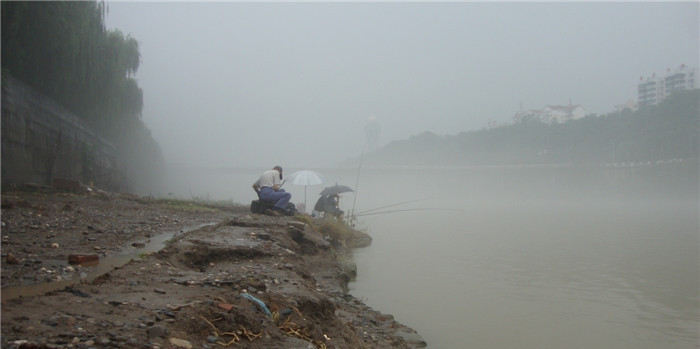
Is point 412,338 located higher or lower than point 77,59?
lower

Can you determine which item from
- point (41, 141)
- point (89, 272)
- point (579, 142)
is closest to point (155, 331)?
point (89, 272)

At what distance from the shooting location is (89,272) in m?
4.56

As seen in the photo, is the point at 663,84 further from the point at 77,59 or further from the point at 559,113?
the point at 77,59

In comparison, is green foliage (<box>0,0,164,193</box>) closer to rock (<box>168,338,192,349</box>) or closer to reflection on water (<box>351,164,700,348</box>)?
reflection on water (<box>351,164,700,348</box>)

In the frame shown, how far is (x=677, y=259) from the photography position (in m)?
12.3

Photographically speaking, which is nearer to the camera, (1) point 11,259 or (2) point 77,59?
(1) point 11,259

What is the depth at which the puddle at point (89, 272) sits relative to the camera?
3655mm

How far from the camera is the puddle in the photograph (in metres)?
3.66

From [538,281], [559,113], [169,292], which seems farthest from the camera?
[559,113]

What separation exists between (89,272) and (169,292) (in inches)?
56.5

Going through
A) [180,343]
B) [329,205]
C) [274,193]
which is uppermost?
[274,193]

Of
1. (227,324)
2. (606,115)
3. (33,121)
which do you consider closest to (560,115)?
(606,115)

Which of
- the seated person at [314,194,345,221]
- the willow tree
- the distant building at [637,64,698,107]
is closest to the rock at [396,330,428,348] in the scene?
the seated person at [314,194,345,221]

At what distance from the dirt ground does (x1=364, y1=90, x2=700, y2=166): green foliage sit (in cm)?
4776
